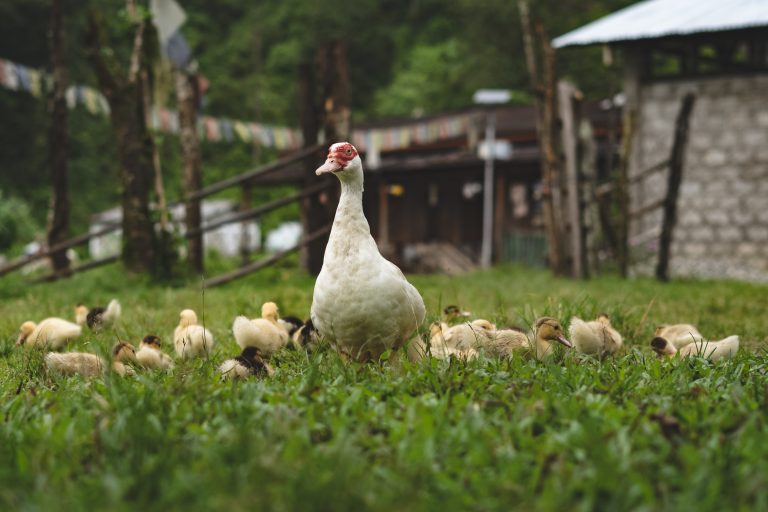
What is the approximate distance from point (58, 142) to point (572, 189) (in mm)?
7996

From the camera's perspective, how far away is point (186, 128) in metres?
12.0

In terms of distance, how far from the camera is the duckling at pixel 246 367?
3.78 meters

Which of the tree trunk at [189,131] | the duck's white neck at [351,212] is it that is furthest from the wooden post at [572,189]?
the duck's white neck at [351,212]

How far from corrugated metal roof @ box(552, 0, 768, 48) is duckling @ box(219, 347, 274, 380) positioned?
480 inches

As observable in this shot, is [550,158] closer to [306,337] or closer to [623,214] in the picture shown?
[623,214]

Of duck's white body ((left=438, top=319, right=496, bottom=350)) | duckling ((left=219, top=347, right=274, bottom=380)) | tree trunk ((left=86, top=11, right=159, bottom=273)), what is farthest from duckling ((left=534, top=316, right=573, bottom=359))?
tree trunk ((left=86, top=11, right=159, bottom=273))

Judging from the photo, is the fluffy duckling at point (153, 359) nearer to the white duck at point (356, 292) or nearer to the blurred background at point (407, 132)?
the white duck at point (356, 292)

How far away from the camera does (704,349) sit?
443 centimetres

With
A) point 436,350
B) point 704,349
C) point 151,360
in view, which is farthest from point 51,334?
point 704,349

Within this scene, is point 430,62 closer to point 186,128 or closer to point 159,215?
point 186,128

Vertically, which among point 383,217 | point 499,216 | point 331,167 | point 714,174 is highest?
point 331,167

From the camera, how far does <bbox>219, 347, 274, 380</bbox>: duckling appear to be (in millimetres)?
3779

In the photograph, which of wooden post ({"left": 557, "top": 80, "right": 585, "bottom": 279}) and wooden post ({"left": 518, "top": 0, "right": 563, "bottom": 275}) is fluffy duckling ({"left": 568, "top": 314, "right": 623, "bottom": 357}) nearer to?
wooden post ({"left": 557, "top": 80, "right": 585, "bottom": 279})

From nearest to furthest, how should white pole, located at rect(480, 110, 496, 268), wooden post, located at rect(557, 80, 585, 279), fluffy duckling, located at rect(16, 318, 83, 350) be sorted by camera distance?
fluffy duckling, located at rect(16, 318, 83, 350), wooden post, located at rect(557, 80, 585, 279), white pole, located at rect(480, 110, 496, 268)
